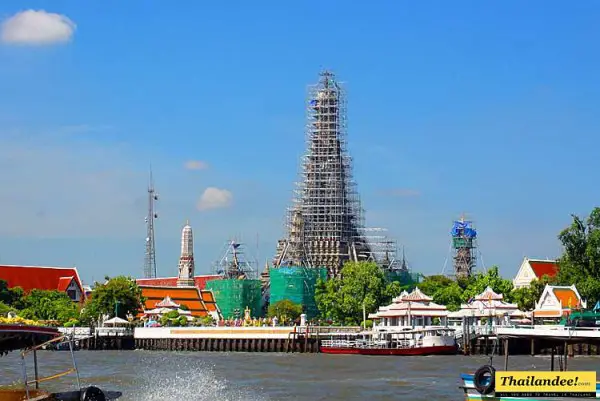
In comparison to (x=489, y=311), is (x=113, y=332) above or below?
below

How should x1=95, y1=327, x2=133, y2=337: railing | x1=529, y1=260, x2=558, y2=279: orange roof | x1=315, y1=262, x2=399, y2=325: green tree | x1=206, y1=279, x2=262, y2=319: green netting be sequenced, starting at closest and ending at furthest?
x1=95, y1=327, x2=133, y2=337: railing
x1=315, y1=262, x2=399, y2=325: green tree
x1=529, y1=260, x2=558, y2=279: orange roof
x1=206, y1=279, x2=262, y2=319: green netting

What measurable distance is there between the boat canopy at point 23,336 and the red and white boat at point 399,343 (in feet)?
148

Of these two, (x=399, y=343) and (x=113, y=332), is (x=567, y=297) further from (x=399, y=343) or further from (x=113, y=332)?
(x=113, y=332)

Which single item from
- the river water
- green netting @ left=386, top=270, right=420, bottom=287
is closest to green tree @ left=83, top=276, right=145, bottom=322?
green netting @ left=386, top=270, right=420, bottom=287

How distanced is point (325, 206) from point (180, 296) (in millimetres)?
21233

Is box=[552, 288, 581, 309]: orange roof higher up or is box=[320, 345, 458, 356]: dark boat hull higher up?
box=[552, 288, 581, 309]: orange roof

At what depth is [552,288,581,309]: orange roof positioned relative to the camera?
8406cm

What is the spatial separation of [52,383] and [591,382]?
22.8 metres

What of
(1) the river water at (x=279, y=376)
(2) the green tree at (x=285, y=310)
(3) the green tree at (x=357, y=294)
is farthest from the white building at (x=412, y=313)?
(2) the green tree at (x=285, y=310)

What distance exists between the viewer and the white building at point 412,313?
3327 inches

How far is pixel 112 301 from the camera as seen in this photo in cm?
10350

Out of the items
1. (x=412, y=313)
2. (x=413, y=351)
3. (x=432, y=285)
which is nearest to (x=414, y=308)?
(x=412, y=313)

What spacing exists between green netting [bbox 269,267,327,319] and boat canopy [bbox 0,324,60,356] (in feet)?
297

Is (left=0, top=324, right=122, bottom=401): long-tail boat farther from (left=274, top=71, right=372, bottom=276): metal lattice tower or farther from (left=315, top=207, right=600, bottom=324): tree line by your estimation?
(left=274, top=71, right=372, bottom=276): metal lattice tower
